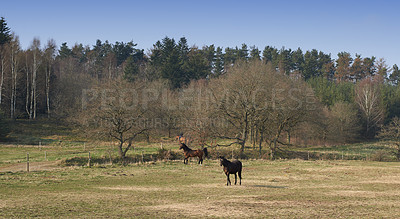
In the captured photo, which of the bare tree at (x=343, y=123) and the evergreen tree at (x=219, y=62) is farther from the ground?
the evergreen tree at (x=219, y=62)

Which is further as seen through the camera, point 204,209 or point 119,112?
point 119,112

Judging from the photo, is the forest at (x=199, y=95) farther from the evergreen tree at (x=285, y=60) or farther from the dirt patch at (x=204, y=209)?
the dirt patch at (x=204, y=209)

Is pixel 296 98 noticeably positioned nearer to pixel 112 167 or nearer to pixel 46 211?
pixel 112 167

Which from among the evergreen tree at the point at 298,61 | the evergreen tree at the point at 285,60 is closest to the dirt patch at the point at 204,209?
the evergreen tree at the point at 285,60

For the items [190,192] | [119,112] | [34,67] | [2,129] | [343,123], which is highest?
[34,67]

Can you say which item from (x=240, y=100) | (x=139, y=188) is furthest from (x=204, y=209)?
(x=240, y=100)

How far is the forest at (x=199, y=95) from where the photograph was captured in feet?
158

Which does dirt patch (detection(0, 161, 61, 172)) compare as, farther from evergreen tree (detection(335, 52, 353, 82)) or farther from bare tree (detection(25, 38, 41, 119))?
evergreen tree (detection(335, 52, 353, 82))

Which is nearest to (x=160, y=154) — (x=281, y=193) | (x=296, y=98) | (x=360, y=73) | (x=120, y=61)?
(x=296, y=98)

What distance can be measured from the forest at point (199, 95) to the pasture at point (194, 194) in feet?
49.9

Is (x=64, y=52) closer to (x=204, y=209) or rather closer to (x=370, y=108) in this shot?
(x=370, y=108)

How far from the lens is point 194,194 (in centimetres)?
2127

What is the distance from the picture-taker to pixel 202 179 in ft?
93.7

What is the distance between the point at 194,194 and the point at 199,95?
1689 inches
